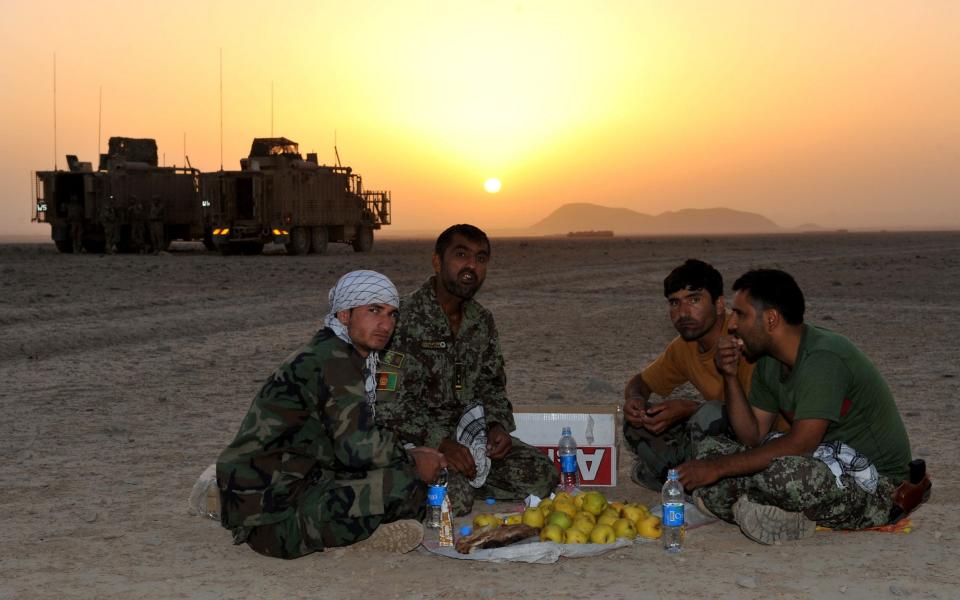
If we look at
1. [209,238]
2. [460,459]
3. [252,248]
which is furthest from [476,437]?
[209,238]

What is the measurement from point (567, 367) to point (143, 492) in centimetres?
615

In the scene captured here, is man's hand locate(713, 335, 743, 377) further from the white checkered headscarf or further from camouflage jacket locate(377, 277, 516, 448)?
the white checkered headscarf

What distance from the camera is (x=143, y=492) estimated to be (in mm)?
6445

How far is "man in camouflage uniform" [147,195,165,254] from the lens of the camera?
38.6m

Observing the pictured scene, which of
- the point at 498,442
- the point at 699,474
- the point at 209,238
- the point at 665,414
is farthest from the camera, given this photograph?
the point at 209,238

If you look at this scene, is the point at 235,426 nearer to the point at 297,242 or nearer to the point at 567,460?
the point at 567,460

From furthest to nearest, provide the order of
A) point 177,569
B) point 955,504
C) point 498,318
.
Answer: point 498,318
point 955,504
point 177,569

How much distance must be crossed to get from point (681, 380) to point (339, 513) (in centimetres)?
249

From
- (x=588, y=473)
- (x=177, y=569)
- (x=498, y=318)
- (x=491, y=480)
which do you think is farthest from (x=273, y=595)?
(x=498, y=318)

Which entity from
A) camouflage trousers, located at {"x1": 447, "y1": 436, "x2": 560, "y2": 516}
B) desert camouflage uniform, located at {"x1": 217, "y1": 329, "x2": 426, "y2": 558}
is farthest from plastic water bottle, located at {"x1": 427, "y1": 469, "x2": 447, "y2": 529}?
camouflage trousers, located at {"x1": 447, "y1": 436, "x2": 560, "y2": 516}

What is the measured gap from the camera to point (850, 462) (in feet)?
17.0

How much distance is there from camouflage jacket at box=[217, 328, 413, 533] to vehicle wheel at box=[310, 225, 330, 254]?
36.4m

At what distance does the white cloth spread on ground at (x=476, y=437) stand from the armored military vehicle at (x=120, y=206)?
113 feet

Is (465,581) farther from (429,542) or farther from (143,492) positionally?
(143,492)
